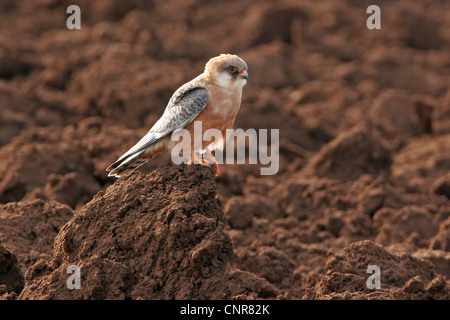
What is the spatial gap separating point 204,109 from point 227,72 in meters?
0.42

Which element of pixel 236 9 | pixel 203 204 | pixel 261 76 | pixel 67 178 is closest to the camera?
pixel 203 204

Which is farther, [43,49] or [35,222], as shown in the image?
[43,49]

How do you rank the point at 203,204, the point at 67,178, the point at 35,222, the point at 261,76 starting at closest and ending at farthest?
1. the point at 203,204
2. the point at 35,222
3. the point at 67,178
4. the point at 261,76

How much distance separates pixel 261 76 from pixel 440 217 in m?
6.93

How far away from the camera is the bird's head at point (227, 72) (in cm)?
802

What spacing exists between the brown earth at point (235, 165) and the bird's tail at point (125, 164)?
234mm

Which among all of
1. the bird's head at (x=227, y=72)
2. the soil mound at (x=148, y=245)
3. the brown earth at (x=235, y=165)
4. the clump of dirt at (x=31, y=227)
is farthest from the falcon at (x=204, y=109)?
the clump of dirt at (x=31, y=227)

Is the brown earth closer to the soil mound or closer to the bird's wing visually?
the soil mound

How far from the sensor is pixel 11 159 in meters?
12.0

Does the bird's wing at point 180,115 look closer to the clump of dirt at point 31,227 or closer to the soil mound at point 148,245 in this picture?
the soil mound at point 148,245

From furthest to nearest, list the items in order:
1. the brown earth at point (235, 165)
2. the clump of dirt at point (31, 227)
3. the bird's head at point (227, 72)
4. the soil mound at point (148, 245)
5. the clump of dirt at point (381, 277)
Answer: the clump of dirt at point (31, 227)
the bird's head at point (227, 72)
the clump of dirt at point (381, 277)
the brown earth at point (235, 165)
the soil mound at point (148, 245)

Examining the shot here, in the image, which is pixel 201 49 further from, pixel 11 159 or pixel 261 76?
pixel 11 159

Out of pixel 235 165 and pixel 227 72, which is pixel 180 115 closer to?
pixel 227 72

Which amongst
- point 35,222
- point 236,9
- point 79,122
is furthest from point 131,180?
point 236,9
